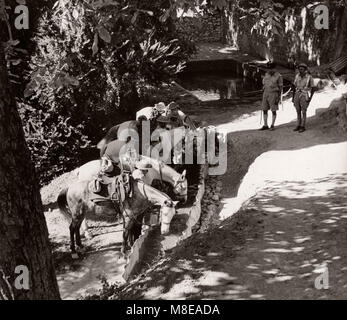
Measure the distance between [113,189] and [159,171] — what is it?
3.81ft

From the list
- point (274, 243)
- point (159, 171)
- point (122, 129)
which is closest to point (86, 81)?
point (122, 129)

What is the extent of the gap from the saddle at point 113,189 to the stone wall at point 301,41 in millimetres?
8679

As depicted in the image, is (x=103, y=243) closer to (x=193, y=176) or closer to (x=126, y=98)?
(x=193, y=176)

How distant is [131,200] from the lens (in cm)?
1014

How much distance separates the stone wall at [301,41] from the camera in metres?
20.6

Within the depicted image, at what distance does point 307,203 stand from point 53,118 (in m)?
9.55

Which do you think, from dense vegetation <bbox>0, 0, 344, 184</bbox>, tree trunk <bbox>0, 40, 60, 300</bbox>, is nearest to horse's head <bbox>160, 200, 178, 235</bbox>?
tree trunk <bbox>0, 40, 60, 300</bbox>

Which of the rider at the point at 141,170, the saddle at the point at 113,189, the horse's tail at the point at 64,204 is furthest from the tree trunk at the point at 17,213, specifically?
the horse's tail at the point at 64,204

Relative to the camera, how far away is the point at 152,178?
35.8ft

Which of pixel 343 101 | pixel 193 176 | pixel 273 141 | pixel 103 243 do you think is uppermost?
pixel 343 101

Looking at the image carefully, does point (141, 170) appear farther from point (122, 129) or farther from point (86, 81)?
point (86, 81)

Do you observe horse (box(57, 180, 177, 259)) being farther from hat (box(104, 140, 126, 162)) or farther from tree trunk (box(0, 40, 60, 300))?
tree trunk (box(0, 40, 60, 300))
